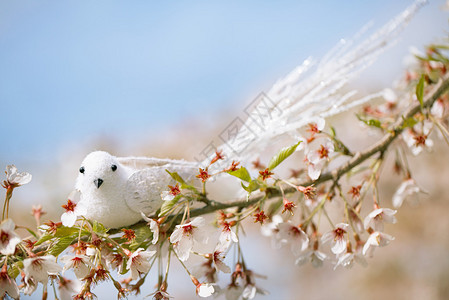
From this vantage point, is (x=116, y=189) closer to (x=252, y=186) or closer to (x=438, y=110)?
(x=252, y=186)

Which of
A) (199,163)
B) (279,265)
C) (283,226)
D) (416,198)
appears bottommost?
(279,265)

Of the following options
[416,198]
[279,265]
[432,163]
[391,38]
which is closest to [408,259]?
[432,163]

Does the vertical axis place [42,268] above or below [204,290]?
above

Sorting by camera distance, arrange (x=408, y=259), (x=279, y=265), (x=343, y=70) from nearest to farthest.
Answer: (x=343, y=70) → (x=408, y=259) → (x=279, y=265)

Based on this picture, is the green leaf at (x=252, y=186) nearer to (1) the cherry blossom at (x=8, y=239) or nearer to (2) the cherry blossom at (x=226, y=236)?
(2) the cherry blossom at (x=226, y=236)

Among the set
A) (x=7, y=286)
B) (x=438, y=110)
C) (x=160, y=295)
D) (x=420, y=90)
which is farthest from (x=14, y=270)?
(x=438, y=110)

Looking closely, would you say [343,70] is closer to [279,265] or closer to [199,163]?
[199,163]

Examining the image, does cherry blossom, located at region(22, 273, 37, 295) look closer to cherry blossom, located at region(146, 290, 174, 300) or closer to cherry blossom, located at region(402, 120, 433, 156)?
cherry blossom, located at region(146, 290, 174, 300)
